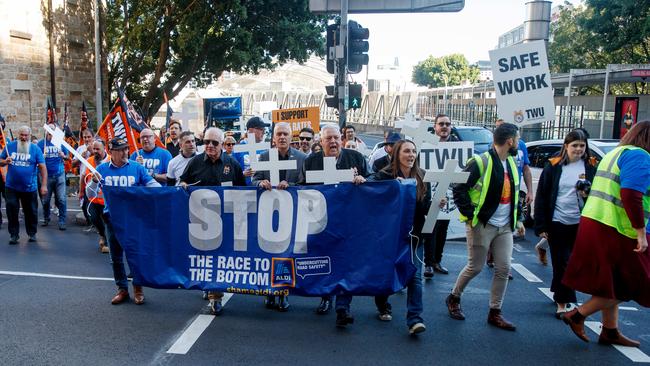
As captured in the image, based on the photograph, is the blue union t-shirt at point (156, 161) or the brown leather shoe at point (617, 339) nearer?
the brown leather shoe at point (617, 339)

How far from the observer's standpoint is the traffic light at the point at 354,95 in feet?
43.9

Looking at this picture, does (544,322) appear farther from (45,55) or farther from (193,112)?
(45,55)

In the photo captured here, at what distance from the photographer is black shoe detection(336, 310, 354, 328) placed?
548 cm

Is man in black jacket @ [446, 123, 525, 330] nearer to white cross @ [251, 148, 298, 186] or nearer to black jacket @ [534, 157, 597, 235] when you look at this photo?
black jacket @ [534, 157, 597, 235]

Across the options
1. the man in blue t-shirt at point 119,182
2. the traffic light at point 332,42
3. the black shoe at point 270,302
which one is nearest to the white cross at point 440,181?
the black shoe at point 270,302

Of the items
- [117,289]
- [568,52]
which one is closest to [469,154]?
[117,289]

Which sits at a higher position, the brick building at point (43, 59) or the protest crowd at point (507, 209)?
the brick building at point (43, 59)

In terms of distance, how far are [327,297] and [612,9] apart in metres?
25.8

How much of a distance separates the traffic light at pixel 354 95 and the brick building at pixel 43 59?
1094 centimetres

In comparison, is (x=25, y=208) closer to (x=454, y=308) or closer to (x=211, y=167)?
(x=211, y=167)

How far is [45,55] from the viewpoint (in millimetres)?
19938

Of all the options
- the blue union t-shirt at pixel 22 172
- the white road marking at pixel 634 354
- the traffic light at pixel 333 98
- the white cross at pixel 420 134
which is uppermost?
the traffic light at pixel 333 98

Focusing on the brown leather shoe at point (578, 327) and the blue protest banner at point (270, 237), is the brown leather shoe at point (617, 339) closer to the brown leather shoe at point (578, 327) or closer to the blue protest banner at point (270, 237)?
the brown leather shoe at point (578, 327)

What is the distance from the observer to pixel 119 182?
628cm
